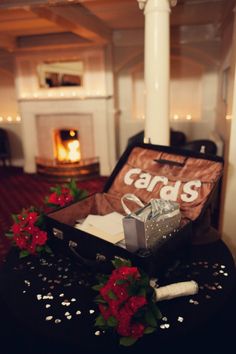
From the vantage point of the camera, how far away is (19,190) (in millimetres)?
4820

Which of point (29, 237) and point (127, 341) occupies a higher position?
point (29, 237)

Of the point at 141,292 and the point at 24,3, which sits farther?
the point at 24,3

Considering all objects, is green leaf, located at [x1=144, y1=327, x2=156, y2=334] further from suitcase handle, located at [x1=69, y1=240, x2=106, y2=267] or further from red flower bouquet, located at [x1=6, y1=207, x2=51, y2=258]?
red flower bouquet, located at [x1=6, y1=207, x2=51, y2=258]

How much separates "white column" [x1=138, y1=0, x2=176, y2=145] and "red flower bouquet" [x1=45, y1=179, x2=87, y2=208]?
0.71 meters

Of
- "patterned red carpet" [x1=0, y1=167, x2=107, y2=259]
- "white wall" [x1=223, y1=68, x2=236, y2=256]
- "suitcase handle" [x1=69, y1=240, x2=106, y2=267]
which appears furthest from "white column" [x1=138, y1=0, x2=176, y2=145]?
"patterned red carpet" [x1=0, y1=167, x2=107, y2=259]

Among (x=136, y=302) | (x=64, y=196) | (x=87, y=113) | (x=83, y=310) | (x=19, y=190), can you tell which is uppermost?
(x=87, y=113)

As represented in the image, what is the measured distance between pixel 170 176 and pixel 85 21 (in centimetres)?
304

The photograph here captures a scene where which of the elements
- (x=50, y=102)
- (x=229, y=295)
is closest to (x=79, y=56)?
(x=50, y=102)

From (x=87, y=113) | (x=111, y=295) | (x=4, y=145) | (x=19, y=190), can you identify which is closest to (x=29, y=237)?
(x=111, y=295)

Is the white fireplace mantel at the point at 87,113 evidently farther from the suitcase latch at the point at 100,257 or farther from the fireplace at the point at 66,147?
the suitcase latch at the point at 100,257

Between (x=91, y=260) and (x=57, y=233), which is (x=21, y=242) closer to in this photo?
(x=57, y=233)

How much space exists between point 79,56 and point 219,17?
2321 millimetres

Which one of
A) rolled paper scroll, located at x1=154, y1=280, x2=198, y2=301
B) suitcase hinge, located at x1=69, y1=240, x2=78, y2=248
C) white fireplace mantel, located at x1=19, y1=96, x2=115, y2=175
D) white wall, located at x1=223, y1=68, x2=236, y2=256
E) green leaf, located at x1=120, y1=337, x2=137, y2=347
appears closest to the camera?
green leaf, located at x1=120, y1=337, x2=137, y2=347

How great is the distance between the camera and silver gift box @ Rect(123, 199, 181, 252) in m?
1.11
